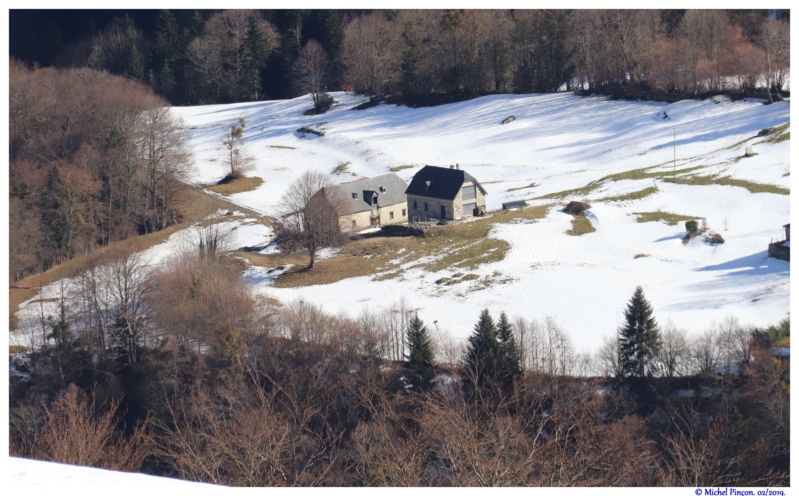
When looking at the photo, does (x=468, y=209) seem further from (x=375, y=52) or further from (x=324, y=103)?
(x=375, y=52)

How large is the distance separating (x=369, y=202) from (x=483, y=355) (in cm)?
1835

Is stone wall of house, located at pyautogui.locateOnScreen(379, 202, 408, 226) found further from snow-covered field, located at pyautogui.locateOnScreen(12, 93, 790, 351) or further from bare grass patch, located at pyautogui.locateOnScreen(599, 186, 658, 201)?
bare grass patch, located at pyautogui.locateOnScreen(599, 186, 658, 201)

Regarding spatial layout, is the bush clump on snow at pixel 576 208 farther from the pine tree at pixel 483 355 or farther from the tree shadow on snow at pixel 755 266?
the pine tree at pixel 483 355

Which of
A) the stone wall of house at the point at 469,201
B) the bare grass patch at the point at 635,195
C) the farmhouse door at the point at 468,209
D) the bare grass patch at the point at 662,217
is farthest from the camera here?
the farmhouse door at the point at 468,209

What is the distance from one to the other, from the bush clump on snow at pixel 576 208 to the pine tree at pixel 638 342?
550 inches

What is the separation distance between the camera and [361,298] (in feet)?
104

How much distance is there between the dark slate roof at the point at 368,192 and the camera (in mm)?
40000

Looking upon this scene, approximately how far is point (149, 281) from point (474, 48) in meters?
40.6

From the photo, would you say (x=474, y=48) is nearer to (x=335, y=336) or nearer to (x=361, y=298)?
(x=361, y=298)

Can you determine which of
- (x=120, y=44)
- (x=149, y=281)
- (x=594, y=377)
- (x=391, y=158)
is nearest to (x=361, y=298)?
(x=149, y=281)

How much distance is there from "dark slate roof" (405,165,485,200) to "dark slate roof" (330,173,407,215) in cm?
69

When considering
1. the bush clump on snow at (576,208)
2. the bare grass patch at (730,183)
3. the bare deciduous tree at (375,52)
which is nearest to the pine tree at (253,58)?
the bare deciduous tree at (375,52)

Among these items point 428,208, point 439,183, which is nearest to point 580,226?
point 439,183

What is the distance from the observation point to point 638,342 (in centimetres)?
2480
